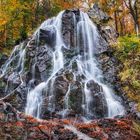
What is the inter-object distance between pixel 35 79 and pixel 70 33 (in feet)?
16.7

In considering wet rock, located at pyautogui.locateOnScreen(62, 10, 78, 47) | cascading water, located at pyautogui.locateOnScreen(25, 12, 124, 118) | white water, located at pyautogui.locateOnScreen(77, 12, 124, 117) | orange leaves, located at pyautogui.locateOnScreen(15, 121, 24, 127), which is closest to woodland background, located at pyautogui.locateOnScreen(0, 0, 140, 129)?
white water, located at pyautogui.locateOnScreen(77, 12, 124, 117)

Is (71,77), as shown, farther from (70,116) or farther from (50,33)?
(50,33)

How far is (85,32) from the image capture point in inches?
885

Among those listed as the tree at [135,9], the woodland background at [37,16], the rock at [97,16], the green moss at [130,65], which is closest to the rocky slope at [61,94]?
the rock at [97,16]

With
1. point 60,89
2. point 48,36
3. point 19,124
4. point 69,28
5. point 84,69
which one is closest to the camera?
point 19,124

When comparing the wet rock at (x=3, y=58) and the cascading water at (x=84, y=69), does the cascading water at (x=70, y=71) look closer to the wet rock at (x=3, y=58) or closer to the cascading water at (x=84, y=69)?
the cascading water at (x=84, y=69)

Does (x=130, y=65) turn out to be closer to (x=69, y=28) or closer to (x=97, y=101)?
(x=97, y=101)

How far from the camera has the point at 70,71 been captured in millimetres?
18125

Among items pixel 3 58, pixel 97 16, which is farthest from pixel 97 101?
pixel 97 16

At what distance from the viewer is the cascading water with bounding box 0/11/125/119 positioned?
16266 millimetres

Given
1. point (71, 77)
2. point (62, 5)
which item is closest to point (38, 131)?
point (71, 77)

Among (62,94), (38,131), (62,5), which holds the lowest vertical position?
(38,131)

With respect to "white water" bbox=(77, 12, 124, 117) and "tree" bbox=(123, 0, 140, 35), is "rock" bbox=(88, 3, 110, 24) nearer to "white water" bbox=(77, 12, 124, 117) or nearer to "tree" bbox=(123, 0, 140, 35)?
"white water" bbox=(77, 12, 124, 117)

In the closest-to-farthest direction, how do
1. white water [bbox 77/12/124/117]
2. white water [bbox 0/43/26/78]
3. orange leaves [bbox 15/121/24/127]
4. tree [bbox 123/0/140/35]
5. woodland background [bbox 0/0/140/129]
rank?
orange leaves [bbox 15/121/24/127], white water [bbox 77/12/124/117], woodland background [bbox 0/0/140/129], white water [bbox 0/43/26/78], tree [bbox 123/0/140/35]
